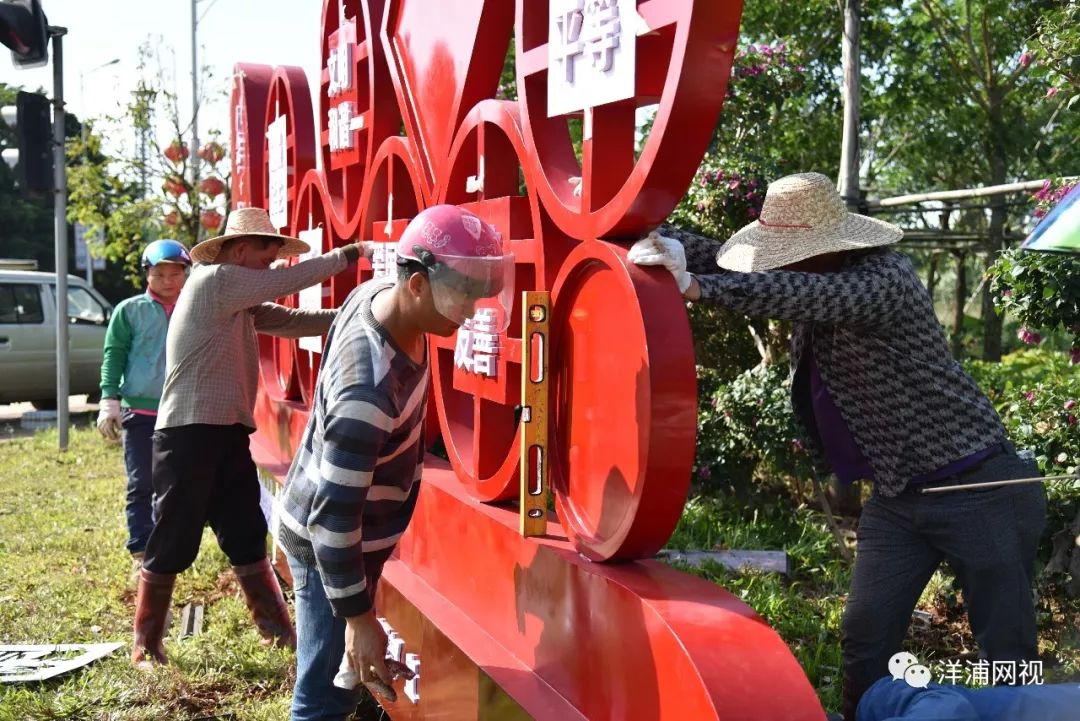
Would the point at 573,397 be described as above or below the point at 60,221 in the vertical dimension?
below

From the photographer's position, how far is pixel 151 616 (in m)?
4.16

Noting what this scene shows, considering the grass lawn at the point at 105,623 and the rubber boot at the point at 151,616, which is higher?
the rubber boot at the point at 151,616

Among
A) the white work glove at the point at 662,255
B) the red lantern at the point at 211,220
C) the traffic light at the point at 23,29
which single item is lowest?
the white work glove at the point at 662,255

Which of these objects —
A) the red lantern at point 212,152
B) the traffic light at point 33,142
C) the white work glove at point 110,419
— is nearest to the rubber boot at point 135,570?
the white work glove at point 110,419

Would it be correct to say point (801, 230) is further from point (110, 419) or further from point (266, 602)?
point (110, 419)

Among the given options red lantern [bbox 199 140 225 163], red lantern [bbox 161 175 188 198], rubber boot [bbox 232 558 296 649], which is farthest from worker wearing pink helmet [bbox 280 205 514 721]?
red lantern [bbox 161 175 188 198]

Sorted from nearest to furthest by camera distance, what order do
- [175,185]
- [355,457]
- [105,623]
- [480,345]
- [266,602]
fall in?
1. [355,457]
2. [480,345]
3. [266,602]
4. [105,623]
5. [175,185]

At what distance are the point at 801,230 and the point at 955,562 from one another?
95cm

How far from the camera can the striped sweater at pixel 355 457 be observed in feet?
7.45

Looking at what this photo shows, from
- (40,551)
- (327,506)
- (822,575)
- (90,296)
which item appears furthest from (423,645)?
(90,296)

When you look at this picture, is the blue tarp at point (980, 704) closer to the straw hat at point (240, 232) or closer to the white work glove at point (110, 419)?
the straw hat at point (240, 232)

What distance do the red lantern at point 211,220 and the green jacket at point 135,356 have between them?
7.49 m

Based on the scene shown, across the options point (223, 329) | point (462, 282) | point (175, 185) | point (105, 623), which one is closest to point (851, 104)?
point (223, 329)

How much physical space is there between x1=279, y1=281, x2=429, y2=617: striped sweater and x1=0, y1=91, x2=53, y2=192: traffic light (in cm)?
726
